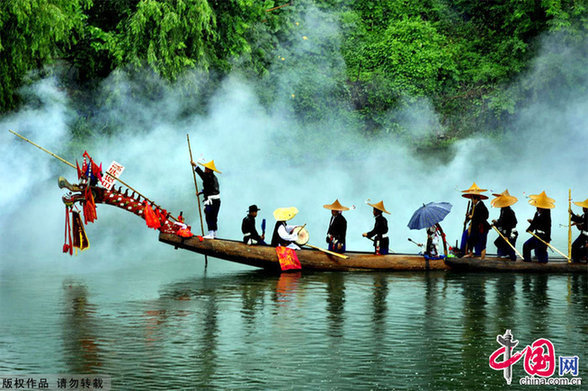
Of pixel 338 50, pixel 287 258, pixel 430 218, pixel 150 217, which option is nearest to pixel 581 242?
pixel 430 218

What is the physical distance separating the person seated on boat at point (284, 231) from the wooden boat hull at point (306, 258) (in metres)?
0.29

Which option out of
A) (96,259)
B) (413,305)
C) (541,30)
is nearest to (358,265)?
(413,305)

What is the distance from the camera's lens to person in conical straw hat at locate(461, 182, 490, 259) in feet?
72.0

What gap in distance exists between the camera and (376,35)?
42.1 meters

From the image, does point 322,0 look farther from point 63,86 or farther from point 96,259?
point 96,259

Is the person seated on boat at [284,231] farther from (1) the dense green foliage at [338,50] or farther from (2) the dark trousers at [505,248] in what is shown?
(1) the dense green foliage at [338,50]

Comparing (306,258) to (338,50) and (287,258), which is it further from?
(338,50)

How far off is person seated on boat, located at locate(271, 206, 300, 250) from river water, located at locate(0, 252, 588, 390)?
775mm

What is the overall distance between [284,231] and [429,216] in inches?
132

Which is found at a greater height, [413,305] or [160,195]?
[160,195]

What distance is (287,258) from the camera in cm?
2166

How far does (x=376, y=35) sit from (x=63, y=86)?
51.5ft

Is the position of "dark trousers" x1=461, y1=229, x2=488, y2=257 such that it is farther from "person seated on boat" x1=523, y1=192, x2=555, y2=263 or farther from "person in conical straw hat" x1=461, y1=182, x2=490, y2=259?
"person seated on boat" x1=523, y1=192, x2=555, y2=263

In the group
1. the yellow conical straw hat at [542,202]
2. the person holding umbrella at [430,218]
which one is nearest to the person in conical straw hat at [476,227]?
the person holding umbrella at [430,218]
